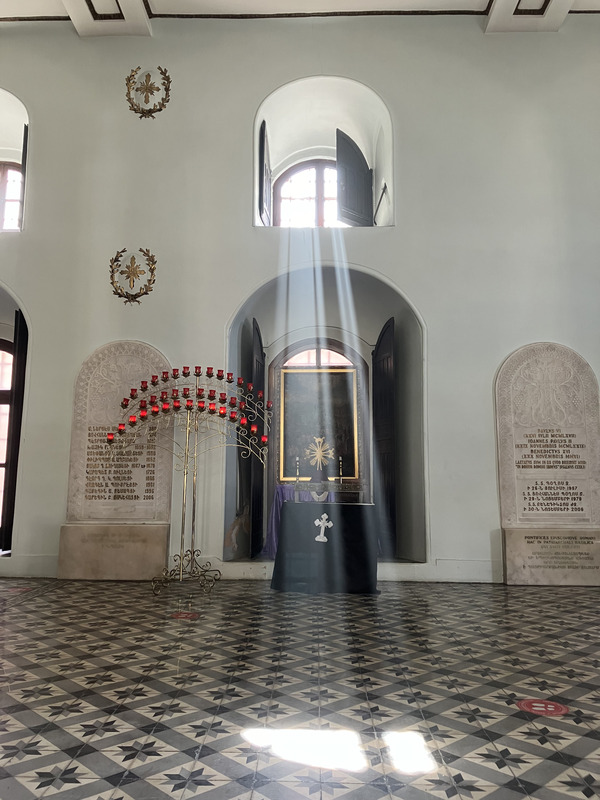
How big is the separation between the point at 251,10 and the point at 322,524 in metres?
7.13

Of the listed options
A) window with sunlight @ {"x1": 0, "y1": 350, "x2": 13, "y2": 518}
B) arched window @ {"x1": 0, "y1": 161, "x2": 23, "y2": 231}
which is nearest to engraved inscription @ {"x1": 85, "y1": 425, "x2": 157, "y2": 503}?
window with sunlight @ {"x1": 0, "y1": 350, "x2": 13, "y2": 518}

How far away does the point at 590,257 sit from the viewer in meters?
8.35

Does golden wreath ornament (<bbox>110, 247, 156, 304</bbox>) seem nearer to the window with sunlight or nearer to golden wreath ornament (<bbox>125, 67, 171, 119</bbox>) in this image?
golden wreath ornament (<bbox>125, 67, 171, 119</bbox>)

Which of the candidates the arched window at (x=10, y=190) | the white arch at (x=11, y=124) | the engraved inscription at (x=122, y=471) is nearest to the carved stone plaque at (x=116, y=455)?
the engraved inscription at (x=122, y=471)

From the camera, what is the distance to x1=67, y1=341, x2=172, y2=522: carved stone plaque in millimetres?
7918

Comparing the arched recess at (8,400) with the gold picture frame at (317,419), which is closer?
the arched recess at (8,400)

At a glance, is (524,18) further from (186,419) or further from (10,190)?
(10,190)

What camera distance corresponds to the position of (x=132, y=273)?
843 centimetres

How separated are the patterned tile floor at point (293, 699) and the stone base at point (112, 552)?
146 cm

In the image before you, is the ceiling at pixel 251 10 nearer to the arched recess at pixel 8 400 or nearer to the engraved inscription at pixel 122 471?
the arched recess at pixel 8 400

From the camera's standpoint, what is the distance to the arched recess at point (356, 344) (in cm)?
850

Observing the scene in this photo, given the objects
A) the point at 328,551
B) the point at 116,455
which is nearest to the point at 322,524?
the point at 328,551

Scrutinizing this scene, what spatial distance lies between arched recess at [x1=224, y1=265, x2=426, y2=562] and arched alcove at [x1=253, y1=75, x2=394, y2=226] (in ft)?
3.94

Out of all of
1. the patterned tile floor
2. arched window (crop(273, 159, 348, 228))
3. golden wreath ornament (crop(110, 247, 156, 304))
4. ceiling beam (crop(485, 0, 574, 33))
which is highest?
ceiling beam (crop(485, 0, 574, 33))
